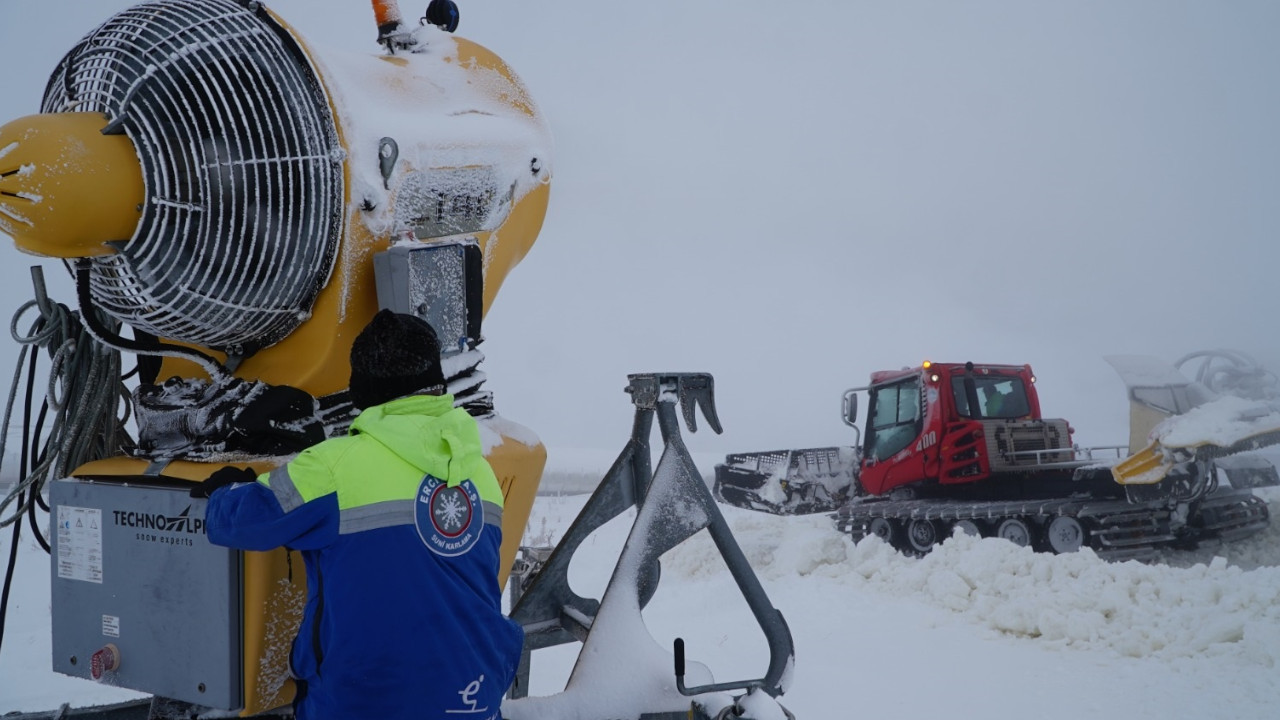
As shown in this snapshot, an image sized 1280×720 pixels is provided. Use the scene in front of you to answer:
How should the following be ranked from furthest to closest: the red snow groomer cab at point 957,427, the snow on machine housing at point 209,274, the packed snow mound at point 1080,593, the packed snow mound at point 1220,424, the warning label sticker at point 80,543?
the red snow groomer cab at point 957,427, the packed snow mound at point 1220,424, the packed snow mound at point 1080,593, the warning label sticker at point 80,543, the snow on machine housing at point 209,274

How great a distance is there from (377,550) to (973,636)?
17.7 ft

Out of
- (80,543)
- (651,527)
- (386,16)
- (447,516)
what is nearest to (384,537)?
(447,516)

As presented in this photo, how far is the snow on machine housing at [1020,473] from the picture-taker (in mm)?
9039

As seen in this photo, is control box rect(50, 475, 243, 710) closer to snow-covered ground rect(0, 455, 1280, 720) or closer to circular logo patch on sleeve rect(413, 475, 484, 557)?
circular logo patch on sleeve rect(413, 475, 484, 557)

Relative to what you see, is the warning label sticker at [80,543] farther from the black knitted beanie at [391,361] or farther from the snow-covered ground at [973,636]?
the snow-covered ground at [973,636]

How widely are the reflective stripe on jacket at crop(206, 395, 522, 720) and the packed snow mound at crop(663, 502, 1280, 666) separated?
17.3 ft

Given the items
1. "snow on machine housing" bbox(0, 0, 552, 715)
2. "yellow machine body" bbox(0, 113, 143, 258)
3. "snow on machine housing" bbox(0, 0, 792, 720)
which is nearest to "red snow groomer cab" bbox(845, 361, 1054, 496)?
"snow on machine housing" bbox(0, 0, 792, 720)

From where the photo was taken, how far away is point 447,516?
6.72 feet

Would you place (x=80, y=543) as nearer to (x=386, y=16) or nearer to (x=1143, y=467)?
(x=386, y=16)

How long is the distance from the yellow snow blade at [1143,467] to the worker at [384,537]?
27.9 ft

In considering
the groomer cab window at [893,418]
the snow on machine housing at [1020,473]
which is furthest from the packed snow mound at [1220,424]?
the groomer cab window at [893,418]

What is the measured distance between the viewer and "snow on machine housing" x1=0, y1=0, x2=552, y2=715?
7.19 feet

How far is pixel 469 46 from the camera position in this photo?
2979 mm

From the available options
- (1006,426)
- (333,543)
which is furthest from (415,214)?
(1006,426)
